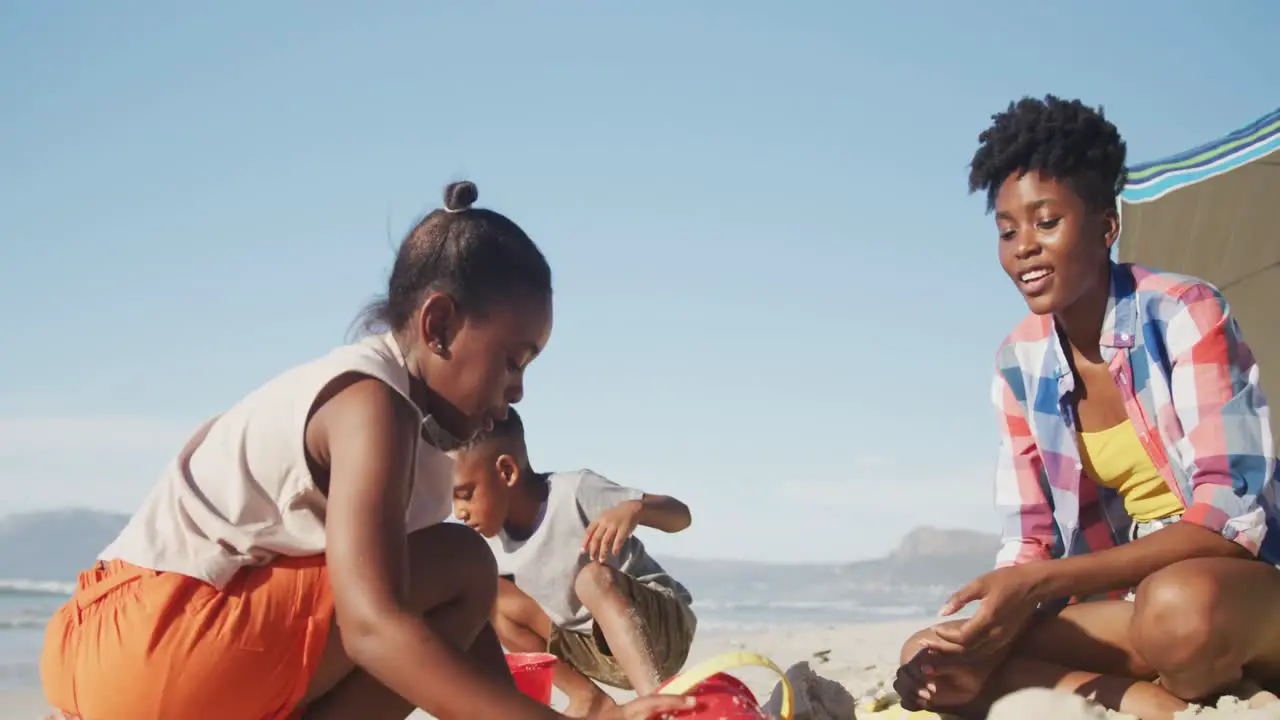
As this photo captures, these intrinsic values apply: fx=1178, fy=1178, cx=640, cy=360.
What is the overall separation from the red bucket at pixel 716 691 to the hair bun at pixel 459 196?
0.90 meters

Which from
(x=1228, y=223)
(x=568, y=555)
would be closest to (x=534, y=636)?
(x=568, y=555)

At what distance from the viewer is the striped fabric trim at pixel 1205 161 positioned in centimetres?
470

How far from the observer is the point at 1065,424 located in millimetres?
2721

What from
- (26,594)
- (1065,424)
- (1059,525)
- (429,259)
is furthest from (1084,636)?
(26,594)

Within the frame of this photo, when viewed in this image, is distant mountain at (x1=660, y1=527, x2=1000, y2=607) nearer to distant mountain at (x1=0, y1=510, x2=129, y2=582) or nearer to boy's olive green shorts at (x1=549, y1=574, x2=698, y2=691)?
distant mountain at (x1=0, y1=510, x2=129, y2=582)

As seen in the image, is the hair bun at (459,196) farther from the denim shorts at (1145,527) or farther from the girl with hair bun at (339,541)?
the denim shorts at (1145,527)

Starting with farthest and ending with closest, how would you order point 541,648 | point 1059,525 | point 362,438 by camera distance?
point 541,648, point 1059,525, point 362,438

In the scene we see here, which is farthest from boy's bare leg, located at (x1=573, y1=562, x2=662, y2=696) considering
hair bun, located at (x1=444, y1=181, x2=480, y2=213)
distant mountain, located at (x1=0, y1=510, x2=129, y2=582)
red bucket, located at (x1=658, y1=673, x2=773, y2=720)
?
distant mountain, located at (x1=0, y1=510, x2=129, y2=582)

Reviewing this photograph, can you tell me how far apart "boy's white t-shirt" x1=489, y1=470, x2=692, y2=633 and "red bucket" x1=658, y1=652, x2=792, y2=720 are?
1436 millimetres

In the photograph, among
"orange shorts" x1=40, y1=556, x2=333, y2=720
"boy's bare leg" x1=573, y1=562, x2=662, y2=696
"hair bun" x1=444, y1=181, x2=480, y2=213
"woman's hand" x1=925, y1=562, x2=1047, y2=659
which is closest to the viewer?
"orange shorts" x1=40, y1=556, x2=333, y2=720

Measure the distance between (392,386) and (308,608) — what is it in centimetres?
38

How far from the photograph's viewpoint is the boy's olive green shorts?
3.12 meters

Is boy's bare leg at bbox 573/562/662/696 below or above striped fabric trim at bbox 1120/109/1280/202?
below

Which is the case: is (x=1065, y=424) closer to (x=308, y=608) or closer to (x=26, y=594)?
(x=308, y=608)
